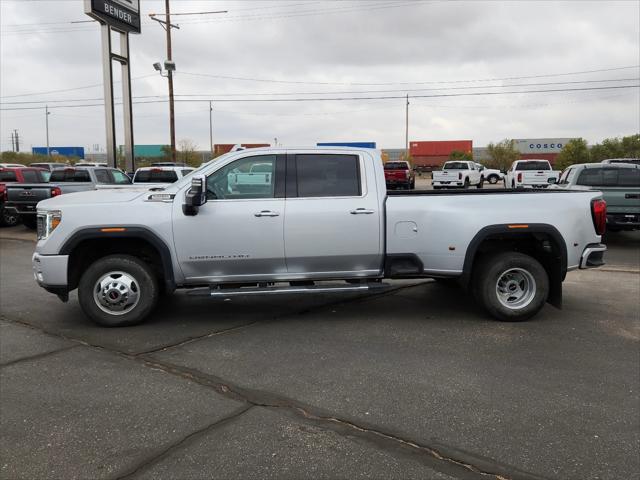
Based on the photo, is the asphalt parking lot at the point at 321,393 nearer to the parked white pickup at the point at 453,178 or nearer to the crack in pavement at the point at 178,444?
the crack in pavement at the point at 178,444

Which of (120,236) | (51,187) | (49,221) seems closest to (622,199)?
(120,236)

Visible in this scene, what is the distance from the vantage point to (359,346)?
5.44 m

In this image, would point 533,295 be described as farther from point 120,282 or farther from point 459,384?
point 120,282

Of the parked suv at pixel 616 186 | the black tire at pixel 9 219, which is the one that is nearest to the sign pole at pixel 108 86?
the black tire at pixel 9 219

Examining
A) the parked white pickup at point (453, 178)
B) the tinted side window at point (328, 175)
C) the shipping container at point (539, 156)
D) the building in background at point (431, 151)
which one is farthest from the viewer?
the building in background at point (431, 151)

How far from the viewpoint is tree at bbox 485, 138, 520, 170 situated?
235ft

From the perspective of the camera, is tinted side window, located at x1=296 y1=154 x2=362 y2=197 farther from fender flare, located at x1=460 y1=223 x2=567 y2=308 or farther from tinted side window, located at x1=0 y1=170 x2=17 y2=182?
tinted side window, located at x1=0 y1=170 x2=17 y2=182

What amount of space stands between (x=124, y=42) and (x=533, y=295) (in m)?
26.5

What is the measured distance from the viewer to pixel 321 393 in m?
4.27

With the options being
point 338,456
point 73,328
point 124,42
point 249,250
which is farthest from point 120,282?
point 124,42

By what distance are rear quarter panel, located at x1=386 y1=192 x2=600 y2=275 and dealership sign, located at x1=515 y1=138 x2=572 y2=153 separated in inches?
3446

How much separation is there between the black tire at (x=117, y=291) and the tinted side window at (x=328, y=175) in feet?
6.44

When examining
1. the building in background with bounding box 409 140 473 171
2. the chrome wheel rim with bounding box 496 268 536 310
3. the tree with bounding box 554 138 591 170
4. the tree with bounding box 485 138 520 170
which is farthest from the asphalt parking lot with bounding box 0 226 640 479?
the building in background with bounding box 409 140 473 171

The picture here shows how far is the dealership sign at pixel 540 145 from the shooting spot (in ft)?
287
